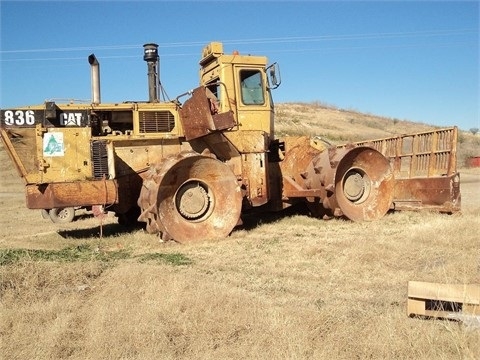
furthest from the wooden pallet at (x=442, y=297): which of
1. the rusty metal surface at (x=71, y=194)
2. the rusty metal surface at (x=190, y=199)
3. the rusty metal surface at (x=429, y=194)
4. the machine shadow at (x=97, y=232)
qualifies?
the machine shadow at (x=97, y=232)

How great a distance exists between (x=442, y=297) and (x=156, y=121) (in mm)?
7038

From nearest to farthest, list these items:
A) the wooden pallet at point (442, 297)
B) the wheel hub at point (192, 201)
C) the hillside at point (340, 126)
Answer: the wooden pallet at point (442, 297) < the wheel hub at point (192, 201) < the hillside at point (340, 126)

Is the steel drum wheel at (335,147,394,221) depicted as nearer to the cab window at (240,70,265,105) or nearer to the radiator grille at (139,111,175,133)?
the cab window at (240,70,265,105)

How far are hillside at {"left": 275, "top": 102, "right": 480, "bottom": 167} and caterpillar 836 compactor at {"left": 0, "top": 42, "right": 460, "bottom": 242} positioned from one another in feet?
67.5

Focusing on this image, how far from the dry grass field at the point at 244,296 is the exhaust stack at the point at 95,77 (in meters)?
2.90

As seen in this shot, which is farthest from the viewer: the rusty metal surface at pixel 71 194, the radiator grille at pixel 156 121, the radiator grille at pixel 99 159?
the radiator grille at pixel 156 121

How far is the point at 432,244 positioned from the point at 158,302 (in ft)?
13.9

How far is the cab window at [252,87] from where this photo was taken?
10.4m

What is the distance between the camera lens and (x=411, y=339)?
3.71 meters

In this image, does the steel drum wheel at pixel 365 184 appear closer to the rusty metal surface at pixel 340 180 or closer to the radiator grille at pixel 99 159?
the rusty metal surface at pixel 340 180

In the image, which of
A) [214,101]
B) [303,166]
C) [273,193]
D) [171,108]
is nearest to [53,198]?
[171,108]

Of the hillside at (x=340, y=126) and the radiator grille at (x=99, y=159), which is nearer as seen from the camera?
the radiator grille at (x=99, y=159)

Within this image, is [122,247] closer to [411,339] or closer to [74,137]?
[74,137]

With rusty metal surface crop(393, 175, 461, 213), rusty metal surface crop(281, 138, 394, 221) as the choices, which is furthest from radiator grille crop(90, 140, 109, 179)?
rusty metal surface crop(393, 175, 461, 213)
